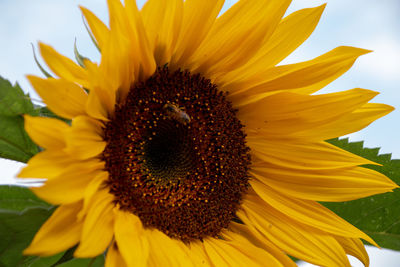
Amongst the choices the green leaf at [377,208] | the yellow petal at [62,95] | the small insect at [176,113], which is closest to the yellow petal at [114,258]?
the yellow petal at [62,95]

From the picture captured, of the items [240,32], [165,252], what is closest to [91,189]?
[165,252]

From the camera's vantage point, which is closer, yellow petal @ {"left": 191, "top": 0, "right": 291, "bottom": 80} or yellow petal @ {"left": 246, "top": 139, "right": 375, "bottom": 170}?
yellow petal @ {"left": 191, "top": 0, "right": 291, "bottom": 80}

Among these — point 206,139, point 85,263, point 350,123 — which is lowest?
point 85,263

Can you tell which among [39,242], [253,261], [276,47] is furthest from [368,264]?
[39,242]

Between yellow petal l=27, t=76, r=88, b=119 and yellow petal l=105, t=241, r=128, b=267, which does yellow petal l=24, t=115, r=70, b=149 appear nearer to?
yellow petal l=27, t=76, r=88, b=119

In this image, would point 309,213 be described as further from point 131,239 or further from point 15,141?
point 15,141

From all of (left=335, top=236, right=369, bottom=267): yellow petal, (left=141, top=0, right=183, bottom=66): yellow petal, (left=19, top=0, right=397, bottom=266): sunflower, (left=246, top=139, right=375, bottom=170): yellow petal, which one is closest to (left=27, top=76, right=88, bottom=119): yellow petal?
(left=19, top=0, right=397, bottom=266): sunflower
